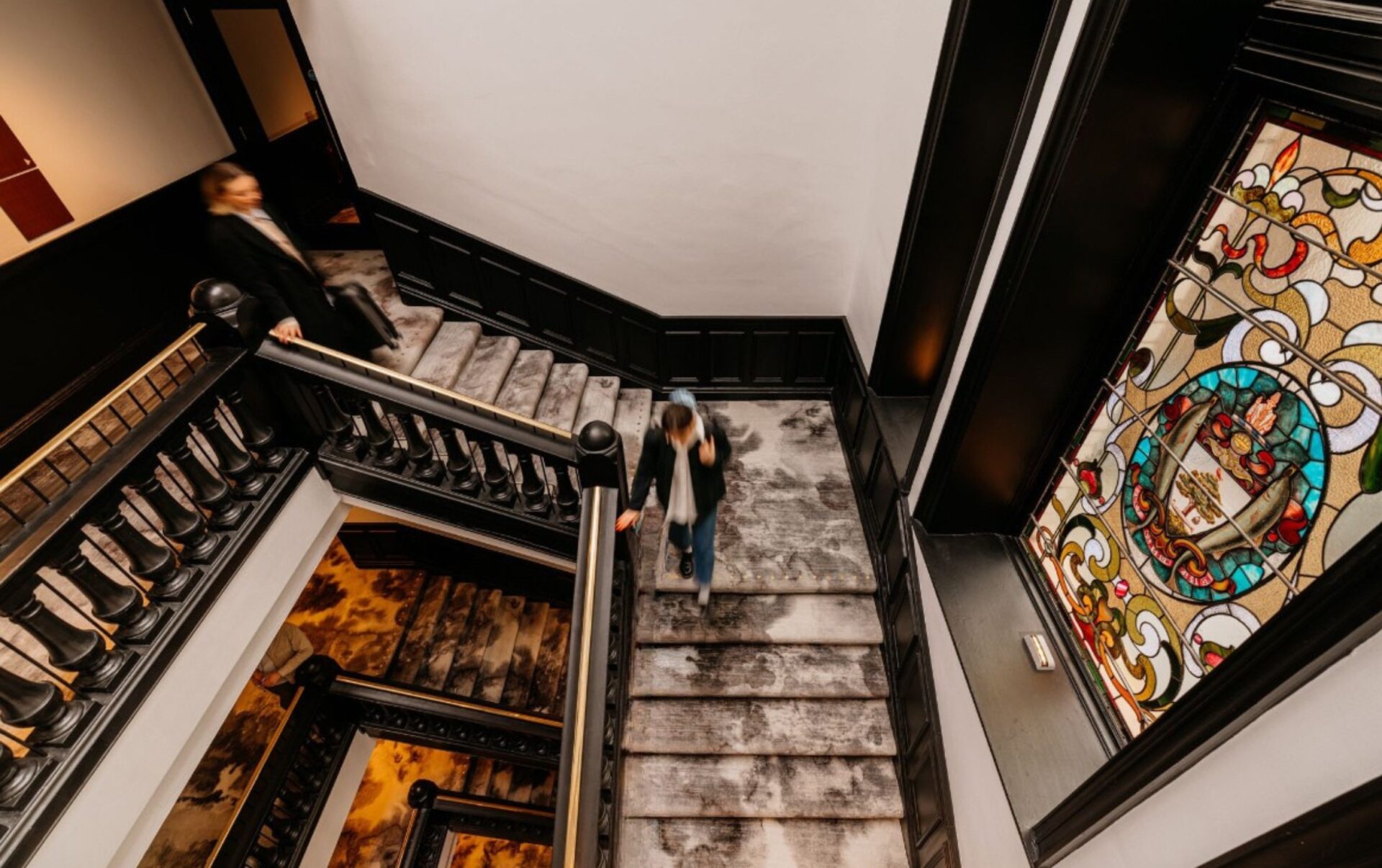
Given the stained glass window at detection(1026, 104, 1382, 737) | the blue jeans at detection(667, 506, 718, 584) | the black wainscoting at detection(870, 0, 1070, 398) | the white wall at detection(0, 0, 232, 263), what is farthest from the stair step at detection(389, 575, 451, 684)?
the stained glass window at detection(1026, 104, 1382, 737)

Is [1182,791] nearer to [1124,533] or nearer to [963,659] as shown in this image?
[1124,533]

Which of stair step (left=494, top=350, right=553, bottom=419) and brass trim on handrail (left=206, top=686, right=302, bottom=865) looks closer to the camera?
brass trim on handrail (left=206, top=686, right=302, bottom=865)

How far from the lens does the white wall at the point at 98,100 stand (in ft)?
12.5

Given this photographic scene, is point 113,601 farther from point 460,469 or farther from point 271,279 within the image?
point 271,279

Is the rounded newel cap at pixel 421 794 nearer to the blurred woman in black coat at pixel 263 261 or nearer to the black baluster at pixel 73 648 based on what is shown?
the black baluster at pixel 73 648

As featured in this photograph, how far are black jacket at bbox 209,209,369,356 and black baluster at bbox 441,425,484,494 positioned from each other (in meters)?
0.92

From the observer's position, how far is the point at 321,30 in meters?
4.20

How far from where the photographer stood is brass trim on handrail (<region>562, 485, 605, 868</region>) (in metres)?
2.29

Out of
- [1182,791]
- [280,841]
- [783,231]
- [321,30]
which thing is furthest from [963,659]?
[321,30]

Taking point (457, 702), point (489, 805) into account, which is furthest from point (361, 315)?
point (489, 805)

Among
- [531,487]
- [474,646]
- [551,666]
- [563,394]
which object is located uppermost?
[563,394]

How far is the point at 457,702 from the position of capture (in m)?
4.92

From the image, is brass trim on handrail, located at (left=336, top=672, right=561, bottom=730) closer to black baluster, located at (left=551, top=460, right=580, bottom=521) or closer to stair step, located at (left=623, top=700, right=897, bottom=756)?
stair step, located at (left=623, top=700, right=897, bottom=756)

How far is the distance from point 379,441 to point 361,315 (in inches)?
31.3
